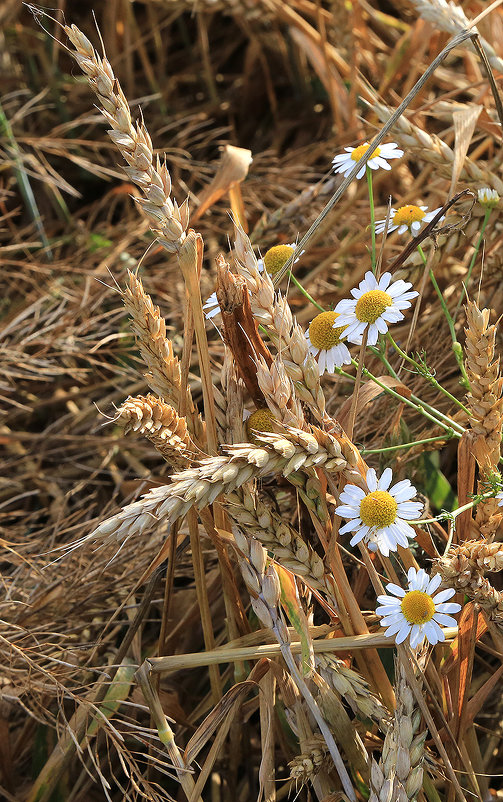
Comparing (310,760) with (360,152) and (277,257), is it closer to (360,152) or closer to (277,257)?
(277,257)

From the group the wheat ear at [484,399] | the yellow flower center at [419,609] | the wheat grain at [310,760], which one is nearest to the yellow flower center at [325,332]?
the wheat ear at [484,399]

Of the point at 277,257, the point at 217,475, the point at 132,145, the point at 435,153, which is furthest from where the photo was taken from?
the point at 435,153

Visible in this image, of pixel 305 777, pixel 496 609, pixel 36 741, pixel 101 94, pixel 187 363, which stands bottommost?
pixel 36 741

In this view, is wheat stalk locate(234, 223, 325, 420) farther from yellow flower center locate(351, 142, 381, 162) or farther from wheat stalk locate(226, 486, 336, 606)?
yellow flower center locate(351, 142, 381, 162)

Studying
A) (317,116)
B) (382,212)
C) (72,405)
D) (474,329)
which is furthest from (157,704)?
(317,116)

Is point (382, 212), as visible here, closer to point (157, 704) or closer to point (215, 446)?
point (215, 446)

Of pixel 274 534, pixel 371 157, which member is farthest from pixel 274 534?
pixel 371 157

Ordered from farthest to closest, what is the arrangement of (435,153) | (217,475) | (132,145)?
(435,153) < (132,145) < (217,475)
